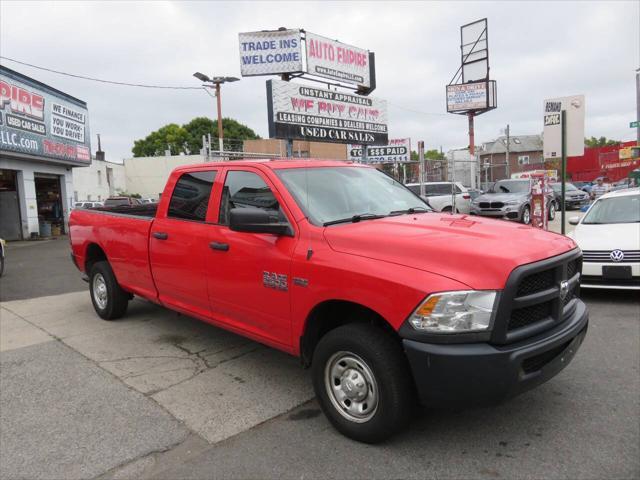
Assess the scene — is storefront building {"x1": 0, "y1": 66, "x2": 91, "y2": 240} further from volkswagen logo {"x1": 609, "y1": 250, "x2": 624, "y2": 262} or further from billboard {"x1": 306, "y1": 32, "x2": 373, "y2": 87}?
volkswagen logo {"x1": 609, "y1": 250, "x2": 624, "y2": 262}

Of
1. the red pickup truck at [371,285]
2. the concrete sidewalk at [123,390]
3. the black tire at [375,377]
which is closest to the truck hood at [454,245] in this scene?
the red pickup truck at [371,285]

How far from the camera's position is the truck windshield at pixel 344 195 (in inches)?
147

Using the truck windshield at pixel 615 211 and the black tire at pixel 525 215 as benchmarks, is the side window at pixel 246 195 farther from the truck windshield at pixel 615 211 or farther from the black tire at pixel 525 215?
the black tire at pixel 525 215

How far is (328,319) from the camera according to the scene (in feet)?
11.4

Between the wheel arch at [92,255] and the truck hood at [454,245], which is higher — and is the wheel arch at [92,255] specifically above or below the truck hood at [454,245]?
below

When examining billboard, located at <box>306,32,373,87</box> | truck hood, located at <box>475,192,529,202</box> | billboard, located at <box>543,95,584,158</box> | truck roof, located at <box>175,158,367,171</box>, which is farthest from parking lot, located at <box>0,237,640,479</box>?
billboard, located at <box>306,32,373,87</box>

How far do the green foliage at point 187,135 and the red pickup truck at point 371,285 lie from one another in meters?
58.3

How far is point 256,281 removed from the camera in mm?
3787

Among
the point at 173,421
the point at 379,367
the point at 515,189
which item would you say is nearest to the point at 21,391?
the point at 173,421

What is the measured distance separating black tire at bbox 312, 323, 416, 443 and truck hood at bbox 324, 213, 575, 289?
49 cm

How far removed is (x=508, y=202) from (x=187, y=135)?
2042 inches

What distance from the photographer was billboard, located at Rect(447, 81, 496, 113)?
29766mm

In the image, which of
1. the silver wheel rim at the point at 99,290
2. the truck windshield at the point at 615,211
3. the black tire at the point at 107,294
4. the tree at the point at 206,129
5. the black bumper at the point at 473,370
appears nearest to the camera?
the black bumper at the point at 473,370

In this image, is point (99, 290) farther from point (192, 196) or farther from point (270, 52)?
point (270, 52)
